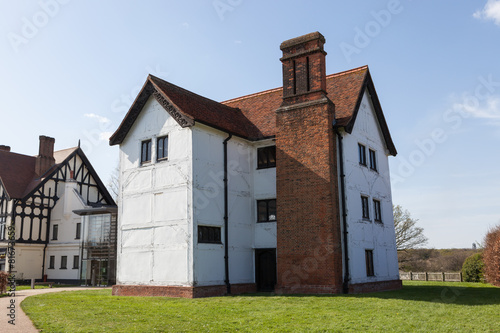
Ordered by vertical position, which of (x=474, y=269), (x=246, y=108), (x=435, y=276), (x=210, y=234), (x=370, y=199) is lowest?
(x=435, y=276)

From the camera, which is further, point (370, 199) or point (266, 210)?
point (370, 199)

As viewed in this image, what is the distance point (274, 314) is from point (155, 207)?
8903 millimetres

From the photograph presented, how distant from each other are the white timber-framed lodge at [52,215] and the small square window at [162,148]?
14525mm

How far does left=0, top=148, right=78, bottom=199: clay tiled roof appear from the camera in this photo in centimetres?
3859

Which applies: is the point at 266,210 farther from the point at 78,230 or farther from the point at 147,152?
the point at 78,230

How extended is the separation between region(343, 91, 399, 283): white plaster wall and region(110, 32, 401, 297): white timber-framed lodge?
9cm

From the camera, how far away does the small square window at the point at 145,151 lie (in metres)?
20.8

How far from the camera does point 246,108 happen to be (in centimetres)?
2491

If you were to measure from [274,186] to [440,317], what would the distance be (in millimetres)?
10250

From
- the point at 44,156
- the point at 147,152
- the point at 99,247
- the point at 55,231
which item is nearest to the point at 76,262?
the point at 55,231

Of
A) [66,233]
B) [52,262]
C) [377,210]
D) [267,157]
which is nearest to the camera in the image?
[267,157]

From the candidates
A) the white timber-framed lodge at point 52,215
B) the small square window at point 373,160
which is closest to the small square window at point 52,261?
the white timber-framed lodge at point 52,215

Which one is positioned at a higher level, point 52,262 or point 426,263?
point 52,262

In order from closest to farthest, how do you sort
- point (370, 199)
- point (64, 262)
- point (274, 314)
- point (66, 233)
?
1. point (274, 314)
2. point (370, 199)
3. point (64, 262)
4. point (66, 233)
